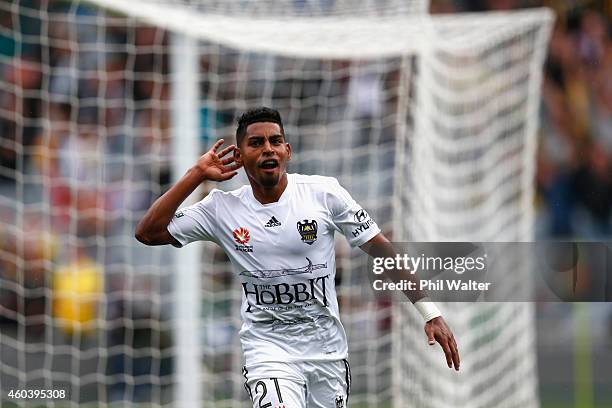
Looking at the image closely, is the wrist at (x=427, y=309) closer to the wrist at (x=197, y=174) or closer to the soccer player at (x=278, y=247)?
the soccer player at (x=278, y=247)

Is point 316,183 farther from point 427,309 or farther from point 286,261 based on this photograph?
point 427,309

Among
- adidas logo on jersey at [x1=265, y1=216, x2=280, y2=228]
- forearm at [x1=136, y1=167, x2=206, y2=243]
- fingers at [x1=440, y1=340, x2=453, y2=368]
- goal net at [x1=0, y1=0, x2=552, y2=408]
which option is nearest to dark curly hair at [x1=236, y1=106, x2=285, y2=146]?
forearm at [x1=136, y1=167, x2=206, y2=243]

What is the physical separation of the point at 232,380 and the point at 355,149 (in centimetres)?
203

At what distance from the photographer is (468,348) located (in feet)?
25.9

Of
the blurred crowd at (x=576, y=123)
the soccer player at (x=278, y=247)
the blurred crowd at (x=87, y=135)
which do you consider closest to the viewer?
the soccer player at (x=278, y=247)

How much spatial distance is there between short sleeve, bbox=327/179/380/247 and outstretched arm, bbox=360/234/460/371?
0.16 feet

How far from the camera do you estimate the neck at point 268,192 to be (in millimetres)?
4883

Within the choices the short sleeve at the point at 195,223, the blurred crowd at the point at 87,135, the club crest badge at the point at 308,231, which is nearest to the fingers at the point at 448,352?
the club crest badge at the point at 308,231

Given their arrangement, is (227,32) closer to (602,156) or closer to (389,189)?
(389,189)

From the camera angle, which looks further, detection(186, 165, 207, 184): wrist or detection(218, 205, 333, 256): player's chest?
detection(218, 205, 333, 256): player's chest

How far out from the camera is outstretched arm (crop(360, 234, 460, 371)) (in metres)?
4.67

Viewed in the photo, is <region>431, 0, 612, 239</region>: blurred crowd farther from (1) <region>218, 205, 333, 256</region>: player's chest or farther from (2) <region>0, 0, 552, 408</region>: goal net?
(1) <region>218, 205, 333, 256</region>: player's chest

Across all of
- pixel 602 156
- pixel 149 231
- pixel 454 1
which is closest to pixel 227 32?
pixel 149 231

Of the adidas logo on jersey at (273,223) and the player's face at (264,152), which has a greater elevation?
the player's face at (264,152)
